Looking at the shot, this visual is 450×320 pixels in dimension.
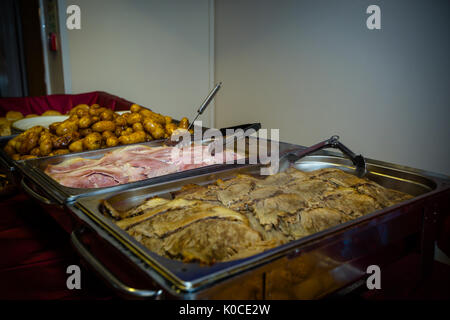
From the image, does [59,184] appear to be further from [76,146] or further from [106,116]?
[106,116]

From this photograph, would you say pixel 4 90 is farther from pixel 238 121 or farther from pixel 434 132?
pixel 434 132

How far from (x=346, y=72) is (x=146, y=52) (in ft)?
6.43

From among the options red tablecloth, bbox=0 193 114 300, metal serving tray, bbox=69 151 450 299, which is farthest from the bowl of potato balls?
metal serving tray, bbox=69 151 450 299

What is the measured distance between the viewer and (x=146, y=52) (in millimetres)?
3459

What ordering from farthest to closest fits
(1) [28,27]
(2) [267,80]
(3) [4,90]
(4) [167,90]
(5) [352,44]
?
(3) [4,90], (1) [28,27], (4) [167,90], (2) [267,80], (5) [352,44]

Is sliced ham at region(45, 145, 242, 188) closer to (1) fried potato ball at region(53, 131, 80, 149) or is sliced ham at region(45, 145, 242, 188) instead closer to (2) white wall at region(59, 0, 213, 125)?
(1) fried potato ball at region(53, 131, 80, 149)

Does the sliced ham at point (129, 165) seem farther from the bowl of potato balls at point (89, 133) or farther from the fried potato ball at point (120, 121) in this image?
the fried potato ball at point (120, 121)

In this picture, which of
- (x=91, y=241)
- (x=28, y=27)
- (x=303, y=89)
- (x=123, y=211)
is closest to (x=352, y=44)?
(x=303, y=89)

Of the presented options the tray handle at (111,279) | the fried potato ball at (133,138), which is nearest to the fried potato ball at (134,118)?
the fried potato ball at (133,138)

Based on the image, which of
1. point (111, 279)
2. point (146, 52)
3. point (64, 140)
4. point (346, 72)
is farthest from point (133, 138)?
point (146, 52)

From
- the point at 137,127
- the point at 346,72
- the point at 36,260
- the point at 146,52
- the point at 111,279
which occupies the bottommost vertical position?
the point at 36,260

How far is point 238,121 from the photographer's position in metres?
3.84

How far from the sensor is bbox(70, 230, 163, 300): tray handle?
0.55 m

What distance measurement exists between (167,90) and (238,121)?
2.78 feet
